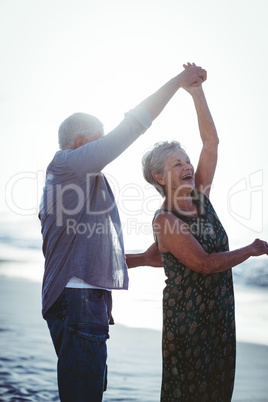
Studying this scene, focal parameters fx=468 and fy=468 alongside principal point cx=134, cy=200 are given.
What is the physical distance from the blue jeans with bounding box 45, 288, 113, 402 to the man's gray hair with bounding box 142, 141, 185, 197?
0.71 m

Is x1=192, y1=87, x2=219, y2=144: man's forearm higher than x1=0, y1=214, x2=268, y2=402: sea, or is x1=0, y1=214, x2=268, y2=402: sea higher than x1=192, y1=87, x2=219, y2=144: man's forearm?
x1=192, y1=87, x2=219, y2=144: man's forearm

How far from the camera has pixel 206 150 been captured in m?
2.45

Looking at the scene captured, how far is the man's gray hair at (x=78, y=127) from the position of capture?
1.99 metres

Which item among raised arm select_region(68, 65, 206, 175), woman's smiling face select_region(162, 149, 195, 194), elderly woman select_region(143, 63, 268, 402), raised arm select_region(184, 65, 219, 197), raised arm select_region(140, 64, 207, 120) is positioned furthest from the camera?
raised arm select_region(184, 65, 219, 197)

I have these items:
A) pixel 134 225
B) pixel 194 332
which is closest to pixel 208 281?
pixel 194 332

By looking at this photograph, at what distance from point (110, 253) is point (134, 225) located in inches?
225

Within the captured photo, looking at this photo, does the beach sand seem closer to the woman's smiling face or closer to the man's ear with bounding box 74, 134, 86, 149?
the woman's smiling face

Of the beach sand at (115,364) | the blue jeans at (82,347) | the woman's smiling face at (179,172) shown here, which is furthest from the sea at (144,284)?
the blue jeans at (82,347)

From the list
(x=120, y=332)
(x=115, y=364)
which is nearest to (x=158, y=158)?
(x=115, y=364)

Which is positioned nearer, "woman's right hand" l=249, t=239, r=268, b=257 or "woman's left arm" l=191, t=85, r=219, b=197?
"woman's right hand" l=249, t=239, r=268, b=257

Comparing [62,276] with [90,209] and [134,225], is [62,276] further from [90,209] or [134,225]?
[134,225]

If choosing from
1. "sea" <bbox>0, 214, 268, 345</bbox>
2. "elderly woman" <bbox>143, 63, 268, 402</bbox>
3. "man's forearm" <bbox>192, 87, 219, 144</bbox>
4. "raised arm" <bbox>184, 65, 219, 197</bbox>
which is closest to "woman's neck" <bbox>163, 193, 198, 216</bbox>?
"elderly woman" <bbox>143, 63, 268, 402</bbox>

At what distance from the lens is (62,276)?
1.87m

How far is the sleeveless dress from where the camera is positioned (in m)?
2.13
